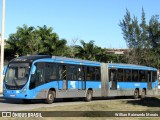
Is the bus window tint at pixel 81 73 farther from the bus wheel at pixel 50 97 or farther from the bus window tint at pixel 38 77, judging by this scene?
the bus window tint at pixel 38 77

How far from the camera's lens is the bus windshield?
79.6ft

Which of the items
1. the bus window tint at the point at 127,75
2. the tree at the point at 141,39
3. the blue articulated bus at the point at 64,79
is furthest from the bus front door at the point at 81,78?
the tree at the point at 141,39

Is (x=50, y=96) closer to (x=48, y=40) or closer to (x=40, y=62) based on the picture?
(x=40, y=62)

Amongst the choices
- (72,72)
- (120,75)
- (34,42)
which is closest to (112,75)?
(120,75)

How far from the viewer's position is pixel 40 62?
24922mm

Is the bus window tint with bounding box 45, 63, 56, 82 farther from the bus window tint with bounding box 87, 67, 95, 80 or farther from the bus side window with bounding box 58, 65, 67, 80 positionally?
the bus window tint with bounding box 87, 67, 95, 80

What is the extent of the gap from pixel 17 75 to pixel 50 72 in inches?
82.9

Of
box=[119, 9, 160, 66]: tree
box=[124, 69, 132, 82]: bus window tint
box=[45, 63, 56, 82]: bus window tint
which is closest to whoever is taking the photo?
box=[45, 63, 56, 82]: bus window tint

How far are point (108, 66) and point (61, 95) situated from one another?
761cm

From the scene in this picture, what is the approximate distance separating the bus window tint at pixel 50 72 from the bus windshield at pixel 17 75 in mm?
1424

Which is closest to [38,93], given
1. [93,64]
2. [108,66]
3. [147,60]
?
[93,64]

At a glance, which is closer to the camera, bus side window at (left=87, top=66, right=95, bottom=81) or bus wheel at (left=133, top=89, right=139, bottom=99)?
bus side window at (left=87, top=66, right=95, bottom=81)

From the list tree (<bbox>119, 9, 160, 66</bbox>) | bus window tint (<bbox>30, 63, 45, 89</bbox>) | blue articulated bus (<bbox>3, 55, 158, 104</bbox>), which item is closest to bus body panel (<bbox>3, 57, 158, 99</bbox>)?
blue articulated bus (<bbox>3, 55, 158, 104</bbox>)

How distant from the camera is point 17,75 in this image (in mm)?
24656
